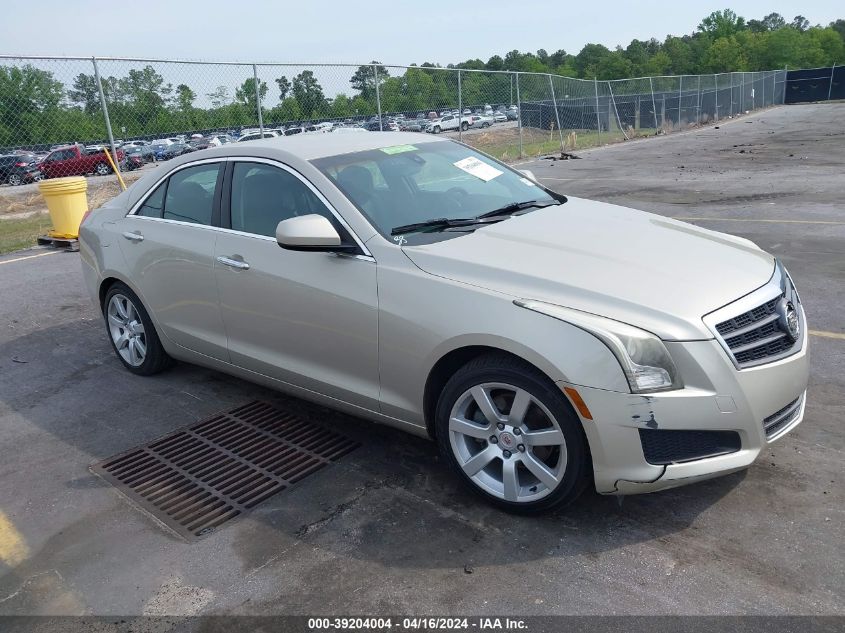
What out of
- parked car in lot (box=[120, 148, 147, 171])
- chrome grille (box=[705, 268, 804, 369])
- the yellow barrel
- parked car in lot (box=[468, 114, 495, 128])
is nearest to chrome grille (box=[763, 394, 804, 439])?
chrome grille (box=[705, 268, 804, 369])

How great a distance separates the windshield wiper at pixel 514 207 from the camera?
4.15 meters

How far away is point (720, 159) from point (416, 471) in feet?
54.9

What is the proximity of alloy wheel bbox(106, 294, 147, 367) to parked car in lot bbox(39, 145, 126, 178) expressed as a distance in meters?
8.64

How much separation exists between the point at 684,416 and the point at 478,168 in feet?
7.65

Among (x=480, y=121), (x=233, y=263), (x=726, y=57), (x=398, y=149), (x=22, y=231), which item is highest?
(x=726, y=57)

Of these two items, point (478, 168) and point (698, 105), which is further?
point (698, 105)

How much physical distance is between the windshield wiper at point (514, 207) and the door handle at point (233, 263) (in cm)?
136

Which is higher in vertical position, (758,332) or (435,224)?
(435,224)

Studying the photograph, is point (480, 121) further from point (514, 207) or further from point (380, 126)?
point (514, 207)

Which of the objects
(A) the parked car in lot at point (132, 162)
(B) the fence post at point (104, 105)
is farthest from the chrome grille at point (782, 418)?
(A) the parked car in lot at point (132, 162)

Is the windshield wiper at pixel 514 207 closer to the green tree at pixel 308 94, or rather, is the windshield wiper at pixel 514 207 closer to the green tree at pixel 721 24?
the green tree at pixel 308 94

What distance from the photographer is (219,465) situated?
4.07m

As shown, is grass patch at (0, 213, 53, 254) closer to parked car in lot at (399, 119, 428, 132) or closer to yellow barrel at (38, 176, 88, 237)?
yellow barrel at (38, 176, 88, 237)

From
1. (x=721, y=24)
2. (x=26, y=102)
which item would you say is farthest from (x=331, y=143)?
(x=721, y=24)
